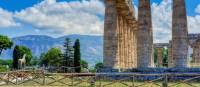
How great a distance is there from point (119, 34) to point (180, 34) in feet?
57.3

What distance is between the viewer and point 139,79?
41406 mm

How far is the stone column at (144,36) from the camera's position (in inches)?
2032

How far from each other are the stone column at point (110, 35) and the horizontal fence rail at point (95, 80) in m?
7.27

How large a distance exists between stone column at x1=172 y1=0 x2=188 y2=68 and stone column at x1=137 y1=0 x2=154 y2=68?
19.8ft

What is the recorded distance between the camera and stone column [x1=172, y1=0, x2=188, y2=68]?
45625mm

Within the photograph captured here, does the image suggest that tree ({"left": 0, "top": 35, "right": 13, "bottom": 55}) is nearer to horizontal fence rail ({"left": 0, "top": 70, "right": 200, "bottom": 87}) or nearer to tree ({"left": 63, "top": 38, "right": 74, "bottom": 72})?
tree ({"left": 63, "top": 38, "right": 74, "bottom": 72})


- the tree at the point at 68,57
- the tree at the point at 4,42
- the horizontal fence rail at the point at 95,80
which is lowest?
the horizontal fence rail at the point at 95,80

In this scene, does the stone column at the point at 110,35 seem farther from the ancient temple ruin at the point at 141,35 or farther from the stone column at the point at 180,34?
the stone column at the point at 180,34

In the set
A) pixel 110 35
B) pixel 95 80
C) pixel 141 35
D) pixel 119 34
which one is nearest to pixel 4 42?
pixel 119 34

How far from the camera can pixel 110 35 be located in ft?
169

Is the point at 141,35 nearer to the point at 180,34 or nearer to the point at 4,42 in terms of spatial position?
the point at 180,34

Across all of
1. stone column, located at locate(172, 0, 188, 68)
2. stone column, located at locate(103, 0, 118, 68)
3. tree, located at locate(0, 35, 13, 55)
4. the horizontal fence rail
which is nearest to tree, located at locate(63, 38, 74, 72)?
tree, located at locate(0, 35, 13, 55)

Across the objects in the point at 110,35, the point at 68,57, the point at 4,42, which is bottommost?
the point at 68,57

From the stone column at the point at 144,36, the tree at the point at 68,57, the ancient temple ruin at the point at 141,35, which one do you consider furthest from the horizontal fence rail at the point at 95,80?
the tree at the point at 68,57
